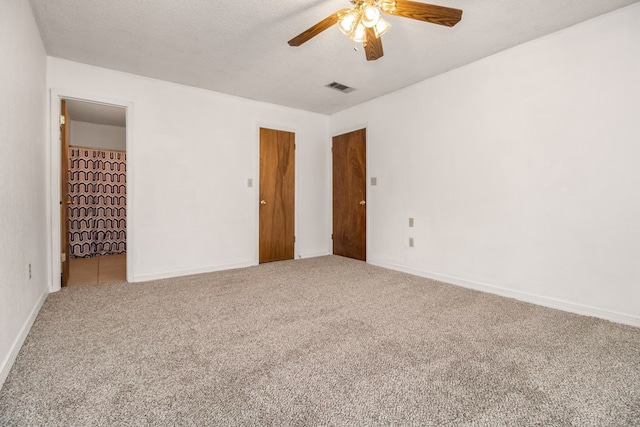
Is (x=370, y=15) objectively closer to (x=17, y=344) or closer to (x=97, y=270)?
(x=17, y=344)

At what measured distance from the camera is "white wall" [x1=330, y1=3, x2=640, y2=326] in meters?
2.35

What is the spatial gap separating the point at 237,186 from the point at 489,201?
3.20 m

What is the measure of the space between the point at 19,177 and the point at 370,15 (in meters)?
2.56

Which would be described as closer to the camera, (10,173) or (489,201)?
(10,173)

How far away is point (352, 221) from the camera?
16.0ft

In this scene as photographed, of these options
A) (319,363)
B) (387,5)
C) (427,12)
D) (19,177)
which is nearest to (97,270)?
(19,177)

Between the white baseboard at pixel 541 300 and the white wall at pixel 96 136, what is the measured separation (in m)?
5.65

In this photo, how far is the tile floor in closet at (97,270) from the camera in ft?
11.9

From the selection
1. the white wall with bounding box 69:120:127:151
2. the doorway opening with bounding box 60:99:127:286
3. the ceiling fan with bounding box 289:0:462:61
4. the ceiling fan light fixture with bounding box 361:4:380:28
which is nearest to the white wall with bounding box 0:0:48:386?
the ceiling fan with bounding box 289:0:462:61

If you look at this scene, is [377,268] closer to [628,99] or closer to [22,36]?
[628,99]

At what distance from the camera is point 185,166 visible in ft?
12.7

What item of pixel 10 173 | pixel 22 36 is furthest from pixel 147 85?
pixel 10 173

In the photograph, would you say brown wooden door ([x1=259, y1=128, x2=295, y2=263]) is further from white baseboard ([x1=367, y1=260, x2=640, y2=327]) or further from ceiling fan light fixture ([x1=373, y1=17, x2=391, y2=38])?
ceiling fan light fixture ([x1=373, y1=17, x2=391, y2=38])

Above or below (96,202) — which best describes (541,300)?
below
